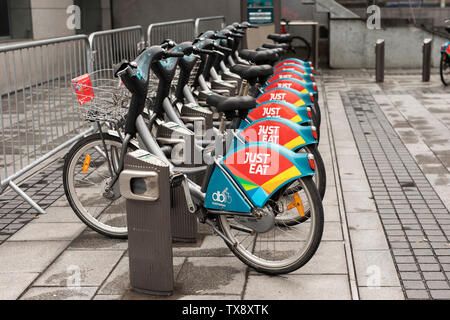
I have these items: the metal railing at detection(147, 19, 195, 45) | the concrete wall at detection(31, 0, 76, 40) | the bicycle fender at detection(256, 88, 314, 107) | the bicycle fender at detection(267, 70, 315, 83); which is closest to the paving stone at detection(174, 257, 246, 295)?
the bicycle fender at detection(256, 88, 314, 107)

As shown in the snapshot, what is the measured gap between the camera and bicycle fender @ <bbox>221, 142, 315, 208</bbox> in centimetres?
382

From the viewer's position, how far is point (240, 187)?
12.8 ft

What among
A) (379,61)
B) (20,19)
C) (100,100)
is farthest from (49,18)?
(100,100)

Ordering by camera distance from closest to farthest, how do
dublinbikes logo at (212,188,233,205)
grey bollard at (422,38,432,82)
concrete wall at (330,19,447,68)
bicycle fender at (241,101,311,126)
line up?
dublinbikes logo at (212,188,233,205)
bicycle fender at (241,101,311,126)
grey bollard at (422,38,432,82)
concrete wall at (330,19,447,68)

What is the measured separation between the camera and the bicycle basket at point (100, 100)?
4.52 metres

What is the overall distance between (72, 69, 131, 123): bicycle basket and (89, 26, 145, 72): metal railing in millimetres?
2203

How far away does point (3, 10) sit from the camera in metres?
12.4

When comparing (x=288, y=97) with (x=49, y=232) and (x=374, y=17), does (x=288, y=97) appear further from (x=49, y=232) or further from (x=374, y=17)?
(x=374, y=17)

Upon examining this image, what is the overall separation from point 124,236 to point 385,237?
1885mm

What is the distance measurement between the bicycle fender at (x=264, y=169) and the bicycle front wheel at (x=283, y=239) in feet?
0.33

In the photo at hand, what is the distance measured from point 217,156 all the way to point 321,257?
0.99 m

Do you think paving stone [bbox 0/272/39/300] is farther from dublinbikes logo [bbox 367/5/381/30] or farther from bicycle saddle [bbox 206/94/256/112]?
dublinbikes logo [bbox 367/5/381/30]
